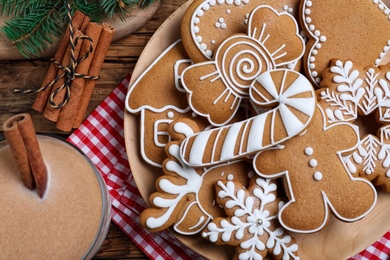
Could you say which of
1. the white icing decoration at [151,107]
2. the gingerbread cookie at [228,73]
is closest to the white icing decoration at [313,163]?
the gingerbread cookie at [228,73]

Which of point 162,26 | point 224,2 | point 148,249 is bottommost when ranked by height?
point 148,249

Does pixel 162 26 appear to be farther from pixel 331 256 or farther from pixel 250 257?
pixel 331 256

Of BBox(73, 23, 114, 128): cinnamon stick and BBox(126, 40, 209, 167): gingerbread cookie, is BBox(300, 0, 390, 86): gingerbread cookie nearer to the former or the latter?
BBox(126, 40, 209, 167): gingerbread cookie

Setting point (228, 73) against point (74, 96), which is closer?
point (228, 73)

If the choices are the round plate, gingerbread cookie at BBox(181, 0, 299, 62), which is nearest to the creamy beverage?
the round plate

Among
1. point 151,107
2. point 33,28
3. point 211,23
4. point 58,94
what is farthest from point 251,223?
point 33,28

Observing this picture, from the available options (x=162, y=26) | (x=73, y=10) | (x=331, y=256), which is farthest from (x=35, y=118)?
(x=331, y=256)

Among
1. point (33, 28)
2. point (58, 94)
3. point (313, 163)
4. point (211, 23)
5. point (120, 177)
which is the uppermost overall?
point (211, 23)

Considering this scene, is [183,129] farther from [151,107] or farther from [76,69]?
[76,69]
